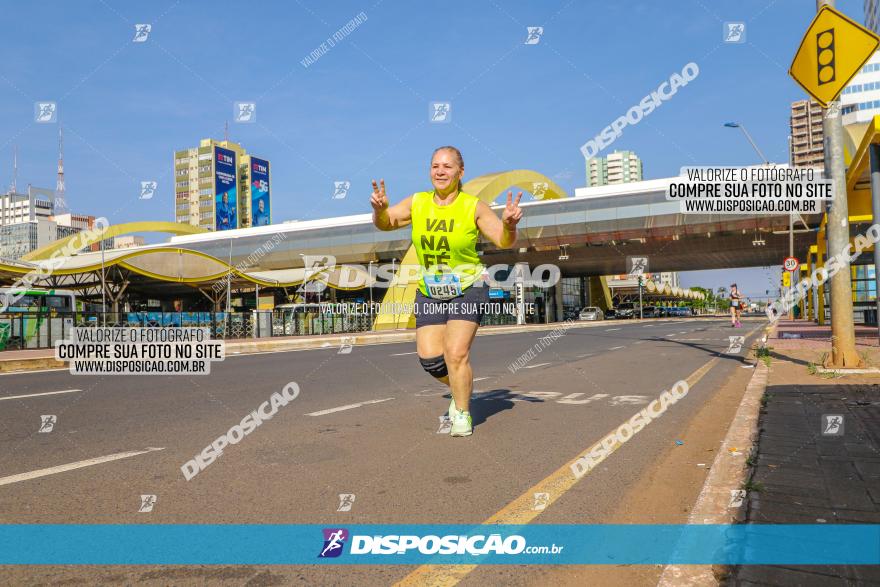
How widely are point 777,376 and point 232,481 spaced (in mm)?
7422

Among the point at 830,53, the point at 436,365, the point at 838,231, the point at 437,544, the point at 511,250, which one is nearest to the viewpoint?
the point at 437,544

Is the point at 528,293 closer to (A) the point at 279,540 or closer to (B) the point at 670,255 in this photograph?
(B) the point at 670,255

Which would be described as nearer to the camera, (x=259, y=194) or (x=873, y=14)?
(x=873, y=14)

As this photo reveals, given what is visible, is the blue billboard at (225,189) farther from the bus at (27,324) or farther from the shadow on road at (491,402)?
the shadow on road at (491,402)

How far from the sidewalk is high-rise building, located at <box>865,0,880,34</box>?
10493 centimetres

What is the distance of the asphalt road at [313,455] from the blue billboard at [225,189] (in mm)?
136278

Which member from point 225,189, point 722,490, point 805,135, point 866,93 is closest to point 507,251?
point 722,490

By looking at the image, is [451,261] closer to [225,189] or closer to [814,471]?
[814,471]

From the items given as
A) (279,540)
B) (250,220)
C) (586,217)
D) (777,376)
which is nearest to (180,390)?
(279,540)

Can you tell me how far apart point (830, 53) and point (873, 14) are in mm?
111471

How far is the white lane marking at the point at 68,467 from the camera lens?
3858 mm

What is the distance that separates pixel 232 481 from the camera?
381 cm

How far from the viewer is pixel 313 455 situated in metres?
4.53

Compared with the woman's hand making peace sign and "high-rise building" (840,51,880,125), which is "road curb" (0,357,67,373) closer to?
the woman's hand making peace sign
